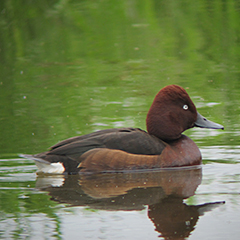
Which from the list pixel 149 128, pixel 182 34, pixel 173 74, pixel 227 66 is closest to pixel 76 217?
pixel 149 128

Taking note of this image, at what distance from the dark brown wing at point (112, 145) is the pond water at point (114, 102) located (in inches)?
10.8

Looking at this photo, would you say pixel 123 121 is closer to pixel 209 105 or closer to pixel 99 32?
pixel 209 105

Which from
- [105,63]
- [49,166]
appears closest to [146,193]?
[49,166]

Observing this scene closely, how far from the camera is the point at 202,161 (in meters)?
A: 6.49

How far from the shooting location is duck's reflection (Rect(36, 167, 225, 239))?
14.0ft

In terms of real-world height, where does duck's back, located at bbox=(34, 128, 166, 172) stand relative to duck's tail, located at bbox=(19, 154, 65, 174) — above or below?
above

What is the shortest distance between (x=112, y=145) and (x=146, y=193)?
1.11 metres

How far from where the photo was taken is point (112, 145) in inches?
241

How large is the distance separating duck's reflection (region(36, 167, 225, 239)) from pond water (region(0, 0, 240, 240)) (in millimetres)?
11

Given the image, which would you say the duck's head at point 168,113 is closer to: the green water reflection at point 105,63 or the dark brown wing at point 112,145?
the dark brown wing at point 112,145

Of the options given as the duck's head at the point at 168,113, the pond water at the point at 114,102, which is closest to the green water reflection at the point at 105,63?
the pond water at the point at 114,102

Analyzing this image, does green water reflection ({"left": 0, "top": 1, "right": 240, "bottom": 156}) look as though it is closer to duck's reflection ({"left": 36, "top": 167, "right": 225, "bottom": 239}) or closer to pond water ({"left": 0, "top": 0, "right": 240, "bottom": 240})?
pond water ({"left": 0, "top": 0, "right": 240, "bottom": 240})

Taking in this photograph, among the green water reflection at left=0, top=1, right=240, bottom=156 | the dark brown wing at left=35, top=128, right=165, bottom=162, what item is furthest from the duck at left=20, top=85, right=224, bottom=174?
the green water reflection at left=0, top=1, right=240, bottom=156

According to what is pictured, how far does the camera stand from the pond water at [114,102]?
14.3 ft
